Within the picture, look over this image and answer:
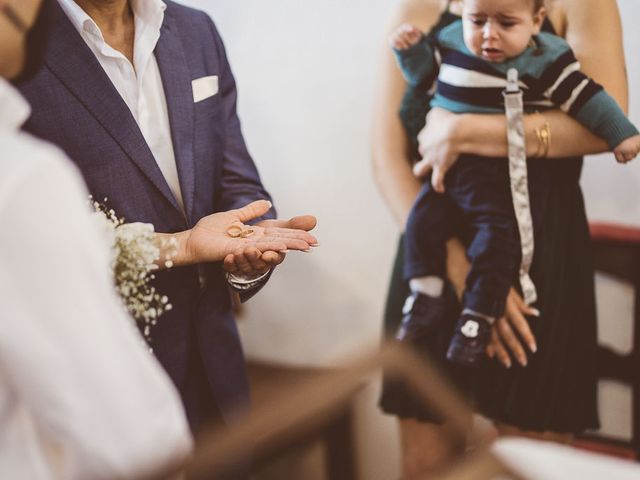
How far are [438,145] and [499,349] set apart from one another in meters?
0.49

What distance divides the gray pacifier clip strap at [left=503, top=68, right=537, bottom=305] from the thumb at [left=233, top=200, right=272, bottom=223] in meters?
0.54

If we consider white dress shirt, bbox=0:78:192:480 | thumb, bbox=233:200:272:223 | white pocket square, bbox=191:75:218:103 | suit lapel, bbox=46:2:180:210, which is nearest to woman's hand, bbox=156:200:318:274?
thumb, bbox=233:200:272:223

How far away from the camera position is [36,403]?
78cm

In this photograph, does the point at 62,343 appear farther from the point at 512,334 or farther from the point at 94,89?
the point at 512,334

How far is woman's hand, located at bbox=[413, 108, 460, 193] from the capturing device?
1.52m

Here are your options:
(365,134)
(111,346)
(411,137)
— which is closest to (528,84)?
(411,137)

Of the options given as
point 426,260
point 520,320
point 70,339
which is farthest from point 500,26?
point 70,339

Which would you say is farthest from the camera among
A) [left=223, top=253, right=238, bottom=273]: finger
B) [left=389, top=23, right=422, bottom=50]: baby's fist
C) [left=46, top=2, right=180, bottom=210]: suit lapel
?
[left=389, top=23, right=422, bottom=50]: baby's fist

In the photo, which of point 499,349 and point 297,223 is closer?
point 297,223

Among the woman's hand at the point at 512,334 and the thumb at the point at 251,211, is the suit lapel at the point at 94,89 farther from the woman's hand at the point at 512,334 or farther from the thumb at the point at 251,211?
the woman's hand at the point at 512,334

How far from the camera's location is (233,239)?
4.70ft

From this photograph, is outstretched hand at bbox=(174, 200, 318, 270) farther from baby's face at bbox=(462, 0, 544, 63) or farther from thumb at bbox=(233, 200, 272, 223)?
baby's face at bbox=(462, 0, 544, 63)

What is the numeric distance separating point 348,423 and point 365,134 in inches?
27.6

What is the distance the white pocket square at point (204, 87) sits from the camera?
1.52m
